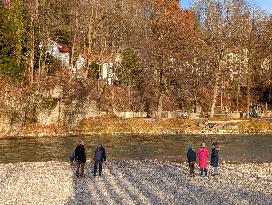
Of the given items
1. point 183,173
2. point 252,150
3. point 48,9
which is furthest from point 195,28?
point 183,173

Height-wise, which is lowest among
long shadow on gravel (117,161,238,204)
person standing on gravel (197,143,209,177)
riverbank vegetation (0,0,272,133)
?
long shadow on gravel (117,161,238,204)

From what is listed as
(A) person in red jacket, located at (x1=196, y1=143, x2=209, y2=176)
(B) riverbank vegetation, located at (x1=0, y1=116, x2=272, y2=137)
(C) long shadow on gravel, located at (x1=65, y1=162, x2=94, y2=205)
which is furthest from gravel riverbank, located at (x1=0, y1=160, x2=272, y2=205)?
(B) riverbank vegetation, located at (x1=0, y1=116, x2=272, y2=137)

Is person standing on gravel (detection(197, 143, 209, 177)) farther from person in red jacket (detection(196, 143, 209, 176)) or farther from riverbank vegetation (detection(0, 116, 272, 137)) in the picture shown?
riverbank vegetation (detection(0, 116, 272, 137))

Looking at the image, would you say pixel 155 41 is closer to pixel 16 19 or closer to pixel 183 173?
pixel 16 19

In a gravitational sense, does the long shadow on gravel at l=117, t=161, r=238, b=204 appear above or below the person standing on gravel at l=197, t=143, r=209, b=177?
below

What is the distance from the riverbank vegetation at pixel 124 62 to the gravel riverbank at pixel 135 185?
32.0 metres

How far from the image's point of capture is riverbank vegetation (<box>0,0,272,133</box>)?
219 ft

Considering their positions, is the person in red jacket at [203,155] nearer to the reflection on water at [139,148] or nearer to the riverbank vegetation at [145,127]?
the reflection on water at [139,148]

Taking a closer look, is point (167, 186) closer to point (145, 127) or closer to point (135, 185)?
point (135, 185)

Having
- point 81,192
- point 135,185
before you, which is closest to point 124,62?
point 135,185

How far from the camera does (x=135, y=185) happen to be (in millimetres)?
24938

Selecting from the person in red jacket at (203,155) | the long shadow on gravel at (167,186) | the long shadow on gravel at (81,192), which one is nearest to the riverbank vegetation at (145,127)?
the long shadow on gravel at (167,186)

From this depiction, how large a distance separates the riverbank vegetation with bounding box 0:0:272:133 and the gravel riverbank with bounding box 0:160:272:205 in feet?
105

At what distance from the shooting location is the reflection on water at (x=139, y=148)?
3950cm
